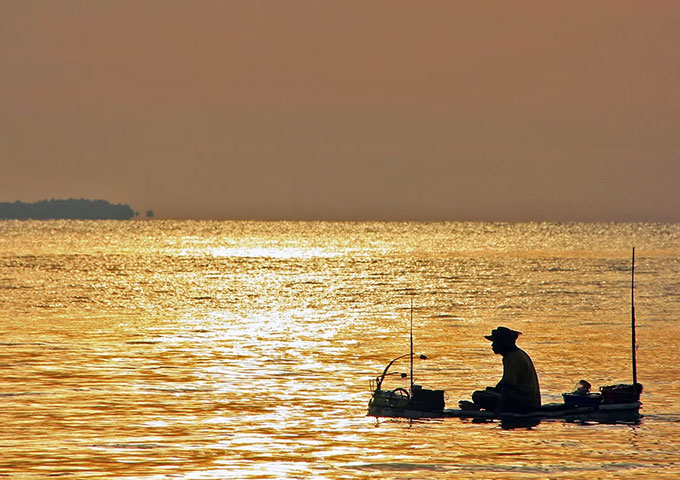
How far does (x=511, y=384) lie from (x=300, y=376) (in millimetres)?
10972

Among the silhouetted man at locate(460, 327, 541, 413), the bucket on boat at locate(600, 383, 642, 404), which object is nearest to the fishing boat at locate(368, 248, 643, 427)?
the bucket on boat at locate(600, 383, 642, 404)

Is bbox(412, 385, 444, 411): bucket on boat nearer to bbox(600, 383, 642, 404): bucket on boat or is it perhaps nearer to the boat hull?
the boat hull

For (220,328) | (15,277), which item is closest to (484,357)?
(220,328)

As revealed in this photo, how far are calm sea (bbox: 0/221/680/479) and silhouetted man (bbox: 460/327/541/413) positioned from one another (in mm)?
960

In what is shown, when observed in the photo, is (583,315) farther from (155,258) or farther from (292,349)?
(155,258)

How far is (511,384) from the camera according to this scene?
29.0 metres

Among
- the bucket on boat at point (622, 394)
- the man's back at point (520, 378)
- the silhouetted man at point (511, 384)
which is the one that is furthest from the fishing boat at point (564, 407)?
the man's back at point (520, 378)

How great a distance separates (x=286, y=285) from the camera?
338ft

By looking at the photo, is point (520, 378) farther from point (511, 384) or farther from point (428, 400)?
point (428, 400)

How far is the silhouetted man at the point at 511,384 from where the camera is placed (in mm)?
28625

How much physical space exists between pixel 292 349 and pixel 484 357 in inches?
344

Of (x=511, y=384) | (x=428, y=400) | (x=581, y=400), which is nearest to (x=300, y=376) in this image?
(x=428, y=400)

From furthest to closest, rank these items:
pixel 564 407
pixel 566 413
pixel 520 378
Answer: pixel 564 407 → pixel 566 413 → pixel 520 378

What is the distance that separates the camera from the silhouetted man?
28625mm
